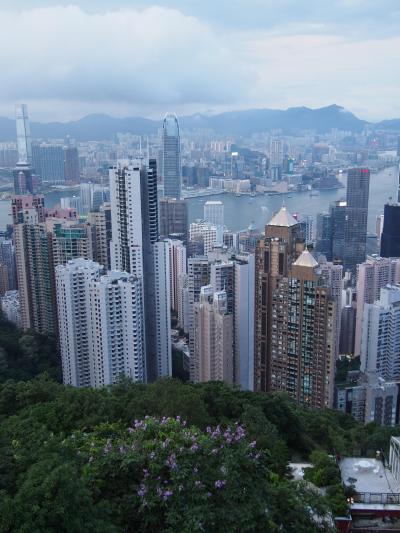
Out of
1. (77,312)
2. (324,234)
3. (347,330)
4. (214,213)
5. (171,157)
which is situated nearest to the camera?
(77,312)

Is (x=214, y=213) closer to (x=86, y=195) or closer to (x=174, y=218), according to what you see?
(x=174, y=218)

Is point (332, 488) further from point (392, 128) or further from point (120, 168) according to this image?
point (392, 128)

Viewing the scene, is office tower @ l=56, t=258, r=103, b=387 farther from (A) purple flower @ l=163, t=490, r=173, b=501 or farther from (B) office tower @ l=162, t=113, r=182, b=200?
(B) office tower @ l=162, t=113, r=182, b=200

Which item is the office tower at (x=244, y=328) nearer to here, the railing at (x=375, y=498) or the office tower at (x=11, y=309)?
the office tower at (x=11, y=309)

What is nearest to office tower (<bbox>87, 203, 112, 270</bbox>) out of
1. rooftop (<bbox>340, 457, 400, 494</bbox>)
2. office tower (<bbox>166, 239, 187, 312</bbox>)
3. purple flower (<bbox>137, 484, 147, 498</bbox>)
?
office tower (<bbox>166, 239, 187, 312</bbox>)

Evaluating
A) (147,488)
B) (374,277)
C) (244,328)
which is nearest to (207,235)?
(374,277)

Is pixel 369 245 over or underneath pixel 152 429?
underneath

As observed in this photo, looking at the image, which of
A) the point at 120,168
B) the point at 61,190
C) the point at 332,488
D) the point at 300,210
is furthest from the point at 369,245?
the point at 332,488
